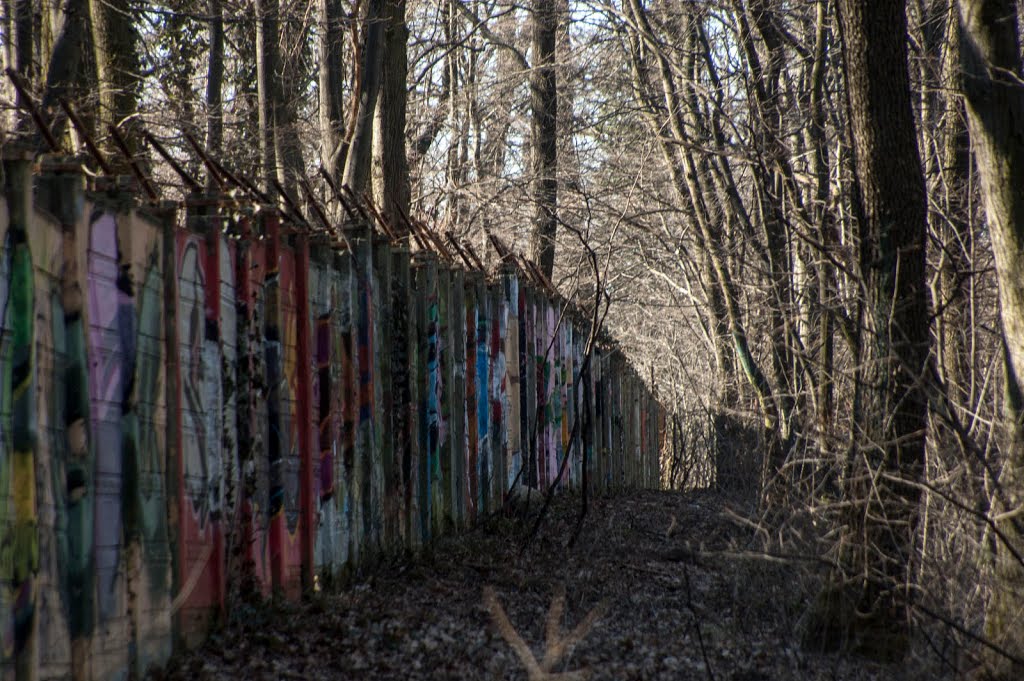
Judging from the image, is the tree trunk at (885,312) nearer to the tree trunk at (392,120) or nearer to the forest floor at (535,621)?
the forest floor at (535,621)

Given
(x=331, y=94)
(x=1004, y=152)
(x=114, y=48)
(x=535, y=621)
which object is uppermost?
(x=114, y=48)

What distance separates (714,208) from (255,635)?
41.8 feet

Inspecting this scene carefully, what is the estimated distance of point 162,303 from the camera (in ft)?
14.6

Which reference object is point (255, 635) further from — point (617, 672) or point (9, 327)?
point (9, 327)

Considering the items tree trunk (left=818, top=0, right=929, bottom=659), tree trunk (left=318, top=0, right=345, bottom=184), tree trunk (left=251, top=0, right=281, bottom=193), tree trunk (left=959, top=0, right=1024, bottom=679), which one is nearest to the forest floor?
tree trunk (left=818, top=0, right=929, bottom=659)

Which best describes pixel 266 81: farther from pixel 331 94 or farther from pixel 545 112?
pixel 545 112

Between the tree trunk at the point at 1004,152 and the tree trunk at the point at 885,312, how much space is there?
1.12ft

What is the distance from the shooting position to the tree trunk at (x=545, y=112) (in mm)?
18406

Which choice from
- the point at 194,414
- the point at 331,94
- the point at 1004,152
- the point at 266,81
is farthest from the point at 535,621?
the point at 266,81

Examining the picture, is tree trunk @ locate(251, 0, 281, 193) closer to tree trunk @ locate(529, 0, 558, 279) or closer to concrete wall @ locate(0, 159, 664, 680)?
tree trunk @ locate(529, 0, 558, 279)

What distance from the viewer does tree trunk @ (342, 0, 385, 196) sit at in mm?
10820

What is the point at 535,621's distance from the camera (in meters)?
6.06

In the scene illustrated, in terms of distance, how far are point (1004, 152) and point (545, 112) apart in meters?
13.7

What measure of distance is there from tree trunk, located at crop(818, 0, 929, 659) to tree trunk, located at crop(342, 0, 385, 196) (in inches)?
224
